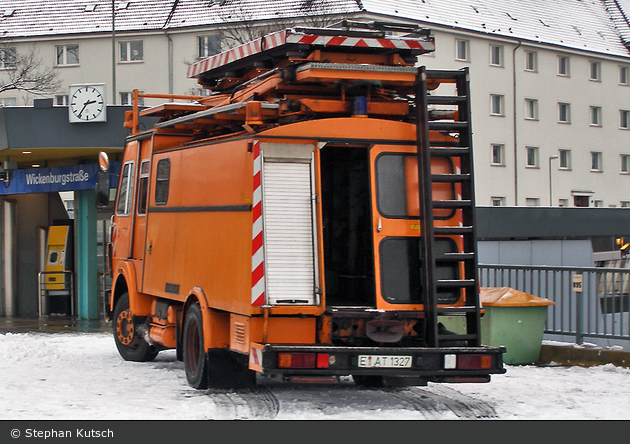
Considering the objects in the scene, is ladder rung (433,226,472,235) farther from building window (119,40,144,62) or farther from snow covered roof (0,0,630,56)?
building window (119,40,144,62)

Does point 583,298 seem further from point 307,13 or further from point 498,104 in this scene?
point 498,104

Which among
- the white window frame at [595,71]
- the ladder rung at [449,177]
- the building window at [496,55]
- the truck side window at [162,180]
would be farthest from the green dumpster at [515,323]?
the white window frame at [595,71]

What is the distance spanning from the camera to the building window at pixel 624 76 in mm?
61781

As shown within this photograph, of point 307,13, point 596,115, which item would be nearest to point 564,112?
point 596,115

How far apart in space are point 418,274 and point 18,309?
51.0 ft

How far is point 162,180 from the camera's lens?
11.1 m

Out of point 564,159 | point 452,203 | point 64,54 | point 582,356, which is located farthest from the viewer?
point 564,159

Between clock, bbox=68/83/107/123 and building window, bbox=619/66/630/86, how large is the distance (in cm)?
4906

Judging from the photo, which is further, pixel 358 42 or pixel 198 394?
pixel 198 394

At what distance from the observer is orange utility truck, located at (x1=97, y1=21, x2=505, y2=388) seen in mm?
8367

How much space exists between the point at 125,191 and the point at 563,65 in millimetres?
49295

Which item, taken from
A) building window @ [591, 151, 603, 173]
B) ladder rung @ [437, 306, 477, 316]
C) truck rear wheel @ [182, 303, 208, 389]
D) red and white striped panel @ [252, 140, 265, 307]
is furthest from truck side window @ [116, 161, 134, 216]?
building window @ [591, 151, 603, 173]

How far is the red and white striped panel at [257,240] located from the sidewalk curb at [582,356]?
503 cm

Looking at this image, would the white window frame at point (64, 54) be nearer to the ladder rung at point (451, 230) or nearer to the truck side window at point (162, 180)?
the truck side window at point (162, 180)
